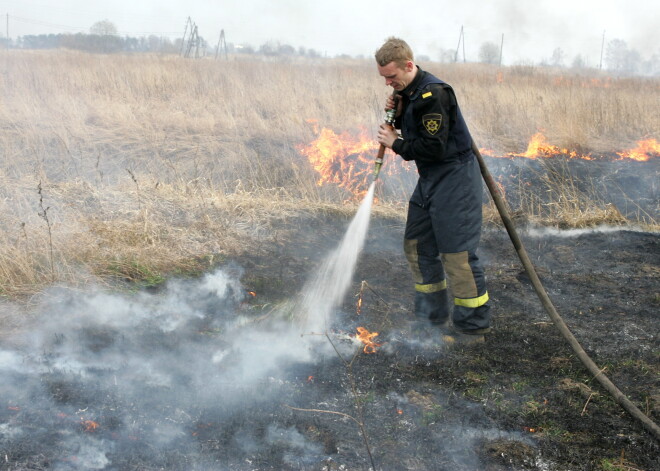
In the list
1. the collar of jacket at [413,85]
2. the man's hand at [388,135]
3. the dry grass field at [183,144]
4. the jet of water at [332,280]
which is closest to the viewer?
the collar of jacket at [413,85]

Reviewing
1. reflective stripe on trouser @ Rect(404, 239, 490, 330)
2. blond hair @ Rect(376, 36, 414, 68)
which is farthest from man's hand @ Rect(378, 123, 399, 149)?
reflective stripe on trouser @ Rect(404, 239, 490, 330)

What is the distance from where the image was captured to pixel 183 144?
29.8 ft

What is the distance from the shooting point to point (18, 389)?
10.2ft

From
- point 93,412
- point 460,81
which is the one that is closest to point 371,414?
point 93,412

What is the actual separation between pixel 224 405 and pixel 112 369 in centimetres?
81

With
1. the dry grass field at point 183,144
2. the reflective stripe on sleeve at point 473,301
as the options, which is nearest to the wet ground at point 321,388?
the reflective stripe on sleeve at point 473,301

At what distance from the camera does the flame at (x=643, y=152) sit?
947cm

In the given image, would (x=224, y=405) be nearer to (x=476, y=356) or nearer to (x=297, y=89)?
(x=476, y=356)

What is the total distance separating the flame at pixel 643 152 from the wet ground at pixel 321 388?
5407 mm

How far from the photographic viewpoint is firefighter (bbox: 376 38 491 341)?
139 inches

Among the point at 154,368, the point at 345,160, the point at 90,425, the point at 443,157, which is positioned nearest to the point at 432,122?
the point at 443,157

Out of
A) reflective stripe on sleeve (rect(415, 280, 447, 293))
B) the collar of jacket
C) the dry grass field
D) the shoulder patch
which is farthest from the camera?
the dry grass field

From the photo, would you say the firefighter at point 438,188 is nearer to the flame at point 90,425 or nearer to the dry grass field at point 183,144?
the dry grass field at point 183,144

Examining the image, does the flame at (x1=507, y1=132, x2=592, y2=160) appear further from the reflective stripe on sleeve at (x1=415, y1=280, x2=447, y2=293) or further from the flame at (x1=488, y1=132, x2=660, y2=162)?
the reflective stripe on sleeve at (x1=415, y1=280, x2=447, y2=293)
